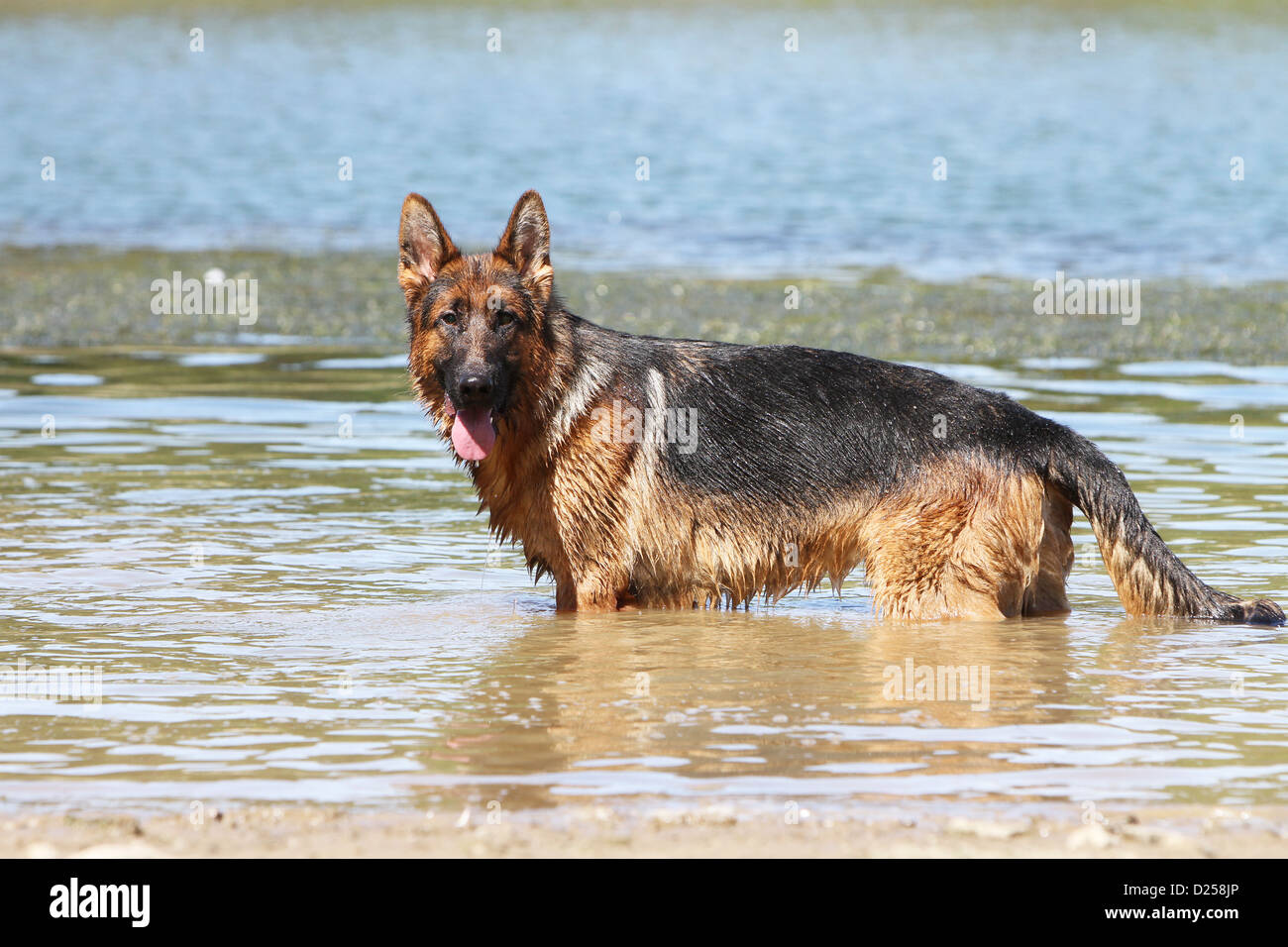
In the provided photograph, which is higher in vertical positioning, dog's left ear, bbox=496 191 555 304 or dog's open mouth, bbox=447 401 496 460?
dog's left ear, bbox=496 191 555 304

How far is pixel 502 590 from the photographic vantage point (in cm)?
803

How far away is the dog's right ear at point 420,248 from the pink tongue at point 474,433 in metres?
0.63

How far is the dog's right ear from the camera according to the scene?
7.30 m

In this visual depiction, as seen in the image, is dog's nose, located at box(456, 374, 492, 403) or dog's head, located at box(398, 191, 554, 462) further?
dog's head, located at box(398, 191, 554, 462)

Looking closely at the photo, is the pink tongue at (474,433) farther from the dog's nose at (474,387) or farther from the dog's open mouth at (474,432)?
the dog's nose at (474,387)

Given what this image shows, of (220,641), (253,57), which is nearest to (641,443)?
(220,641)

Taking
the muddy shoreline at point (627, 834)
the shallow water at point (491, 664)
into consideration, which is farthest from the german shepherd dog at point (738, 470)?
the muddy shoreline at point (627, 834)

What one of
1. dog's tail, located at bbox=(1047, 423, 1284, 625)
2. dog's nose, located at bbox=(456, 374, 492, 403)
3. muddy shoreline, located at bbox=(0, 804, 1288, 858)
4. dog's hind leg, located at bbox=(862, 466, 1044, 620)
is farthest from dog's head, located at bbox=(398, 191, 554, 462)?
muddy shoreline, located at bbox=(0, 804, 1288, 858)

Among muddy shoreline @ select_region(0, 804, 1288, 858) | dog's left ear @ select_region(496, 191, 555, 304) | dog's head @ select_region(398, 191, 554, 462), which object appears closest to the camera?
muddy shoreline @ select_region(0, 804, 1288, 858)

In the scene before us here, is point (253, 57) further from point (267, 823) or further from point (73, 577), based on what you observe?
point (267, 823)

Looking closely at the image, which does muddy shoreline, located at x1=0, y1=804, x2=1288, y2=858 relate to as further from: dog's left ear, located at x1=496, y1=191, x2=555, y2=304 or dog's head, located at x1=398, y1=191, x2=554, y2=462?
dog's left ear, located at x1=496, y1=191, x2=555, y2=304

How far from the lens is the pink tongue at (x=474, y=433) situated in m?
7.11
